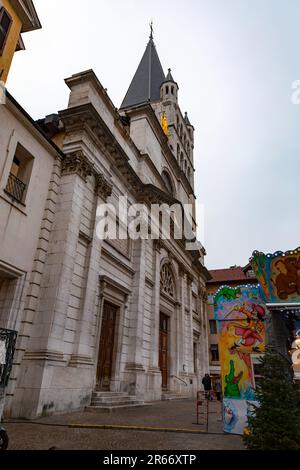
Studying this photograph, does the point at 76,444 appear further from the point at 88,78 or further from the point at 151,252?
the point at 88,78

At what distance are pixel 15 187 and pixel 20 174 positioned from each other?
2.81 feet

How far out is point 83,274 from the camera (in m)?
12.0

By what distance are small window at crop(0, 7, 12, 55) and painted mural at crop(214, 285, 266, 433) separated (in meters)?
11.4

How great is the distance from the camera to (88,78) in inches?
570

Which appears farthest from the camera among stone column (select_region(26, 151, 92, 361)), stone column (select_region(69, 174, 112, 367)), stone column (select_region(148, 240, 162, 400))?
stone column (select_region(148, 240, 162, 400))

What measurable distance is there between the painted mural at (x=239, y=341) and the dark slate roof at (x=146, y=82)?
977 inches

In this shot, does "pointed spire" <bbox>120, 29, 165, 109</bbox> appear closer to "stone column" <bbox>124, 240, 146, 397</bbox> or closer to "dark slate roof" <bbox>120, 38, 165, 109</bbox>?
"dark slate roof" <bbox>120, 38, 165, 109</bbox>

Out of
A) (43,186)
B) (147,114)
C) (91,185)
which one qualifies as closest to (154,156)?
(147,114)

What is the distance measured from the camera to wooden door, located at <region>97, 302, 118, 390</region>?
12.9 metres

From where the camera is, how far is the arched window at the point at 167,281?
67.1ft

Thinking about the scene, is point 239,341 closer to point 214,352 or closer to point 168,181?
point 168,181

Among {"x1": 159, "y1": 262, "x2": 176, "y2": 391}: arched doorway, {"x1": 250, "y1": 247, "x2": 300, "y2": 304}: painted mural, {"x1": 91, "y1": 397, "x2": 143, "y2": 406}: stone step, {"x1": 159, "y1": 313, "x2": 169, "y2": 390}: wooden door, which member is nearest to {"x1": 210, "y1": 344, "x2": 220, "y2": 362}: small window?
{"x1": 159, "y1": 262, "x2": 176, "y2": 391}: arched doorway

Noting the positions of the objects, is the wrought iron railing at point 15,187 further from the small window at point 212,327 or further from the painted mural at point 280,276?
the small window at point 212,327

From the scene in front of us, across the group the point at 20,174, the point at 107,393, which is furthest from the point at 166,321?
the point at 20,174
